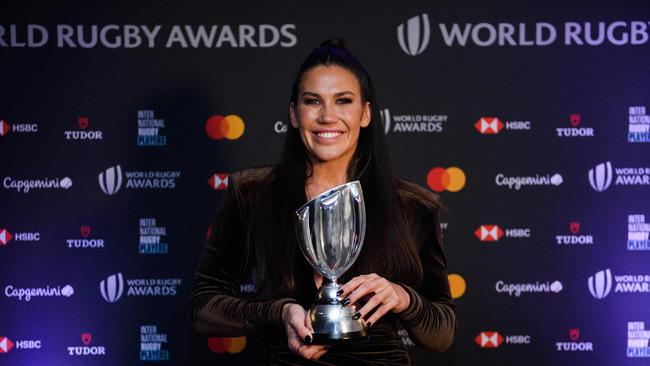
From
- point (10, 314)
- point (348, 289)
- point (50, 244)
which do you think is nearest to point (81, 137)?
point (50, 244)

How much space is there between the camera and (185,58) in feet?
11.9

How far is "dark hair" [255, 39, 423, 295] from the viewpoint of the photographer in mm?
1837

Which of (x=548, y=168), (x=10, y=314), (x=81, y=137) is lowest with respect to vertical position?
(x=10, y=314)

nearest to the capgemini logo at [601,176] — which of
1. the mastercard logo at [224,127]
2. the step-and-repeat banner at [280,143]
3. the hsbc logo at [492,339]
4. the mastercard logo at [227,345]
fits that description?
the step-and-repeat banner at [280,143]

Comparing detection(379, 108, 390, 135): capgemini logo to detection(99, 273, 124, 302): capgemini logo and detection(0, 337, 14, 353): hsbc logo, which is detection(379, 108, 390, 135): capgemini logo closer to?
detection(99, 273, 124, 302): capgemini logo

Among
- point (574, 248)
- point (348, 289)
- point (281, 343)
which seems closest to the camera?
point (348, 289)

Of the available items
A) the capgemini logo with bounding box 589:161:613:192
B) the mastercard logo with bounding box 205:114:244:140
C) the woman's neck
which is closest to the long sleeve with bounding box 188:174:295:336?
the woman's neck

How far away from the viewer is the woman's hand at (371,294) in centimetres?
158

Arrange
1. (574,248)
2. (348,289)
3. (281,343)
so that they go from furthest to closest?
1. (574,248)
2. (281,343)
3. (348,289)

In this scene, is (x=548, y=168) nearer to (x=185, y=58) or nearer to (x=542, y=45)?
(x=542, y=45)

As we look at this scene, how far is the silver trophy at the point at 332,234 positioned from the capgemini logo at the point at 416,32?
6.86 ft

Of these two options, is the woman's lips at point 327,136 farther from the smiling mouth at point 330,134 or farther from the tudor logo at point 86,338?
the tudor logo at point 86,338

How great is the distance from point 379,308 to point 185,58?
235 centimetres

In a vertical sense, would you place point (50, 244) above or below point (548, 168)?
below
